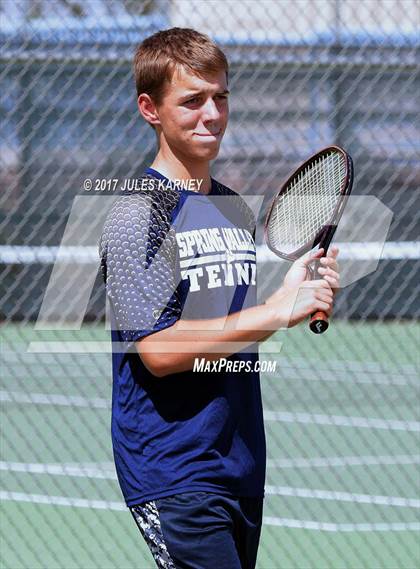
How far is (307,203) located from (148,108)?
63 cm

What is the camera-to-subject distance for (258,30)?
955 cm

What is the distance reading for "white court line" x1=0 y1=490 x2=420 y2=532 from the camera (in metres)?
5.28

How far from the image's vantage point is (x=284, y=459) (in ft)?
21.8

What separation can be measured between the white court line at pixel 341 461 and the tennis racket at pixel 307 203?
342 centimetres

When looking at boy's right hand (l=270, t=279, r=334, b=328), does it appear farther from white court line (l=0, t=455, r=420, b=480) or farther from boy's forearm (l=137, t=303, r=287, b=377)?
white court line (l=0, t=455, r=420, b=480)

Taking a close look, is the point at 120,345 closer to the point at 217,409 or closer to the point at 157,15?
the point at 217,409

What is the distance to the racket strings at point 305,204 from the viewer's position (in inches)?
121

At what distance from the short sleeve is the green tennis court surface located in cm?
241

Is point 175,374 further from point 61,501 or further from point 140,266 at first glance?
point 61,501

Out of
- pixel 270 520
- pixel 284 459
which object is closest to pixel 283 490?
pixel 270 520

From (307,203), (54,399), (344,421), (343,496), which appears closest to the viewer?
(307,203)

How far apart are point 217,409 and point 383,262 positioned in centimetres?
Answer: 747

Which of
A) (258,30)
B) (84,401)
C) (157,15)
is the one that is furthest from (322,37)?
(84,401)

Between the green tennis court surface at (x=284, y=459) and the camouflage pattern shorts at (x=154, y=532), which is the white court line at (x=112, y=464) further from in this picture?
the camouflage pattern shorts at (x=154, y=532)
